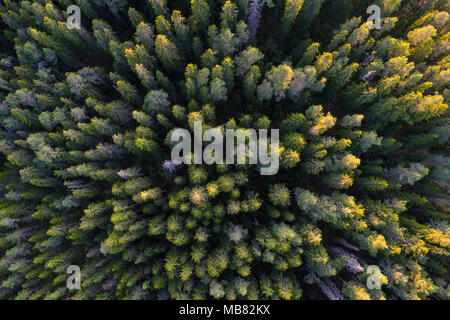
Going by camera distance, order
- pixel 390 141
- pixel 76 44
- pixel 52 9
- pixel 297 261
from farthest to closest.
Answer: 1. pixel 76 44
2. pixel 52 9
3. pixel 390 141
4. pixel 297 261

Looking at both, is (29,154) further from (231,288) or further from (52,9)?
(231,288)

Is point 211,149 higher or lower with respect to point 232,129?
lower

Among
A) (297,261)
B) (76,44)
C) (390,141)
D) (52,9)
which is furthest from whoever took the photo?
(76,44)

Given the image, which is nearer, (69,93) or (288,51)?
(69,93)
